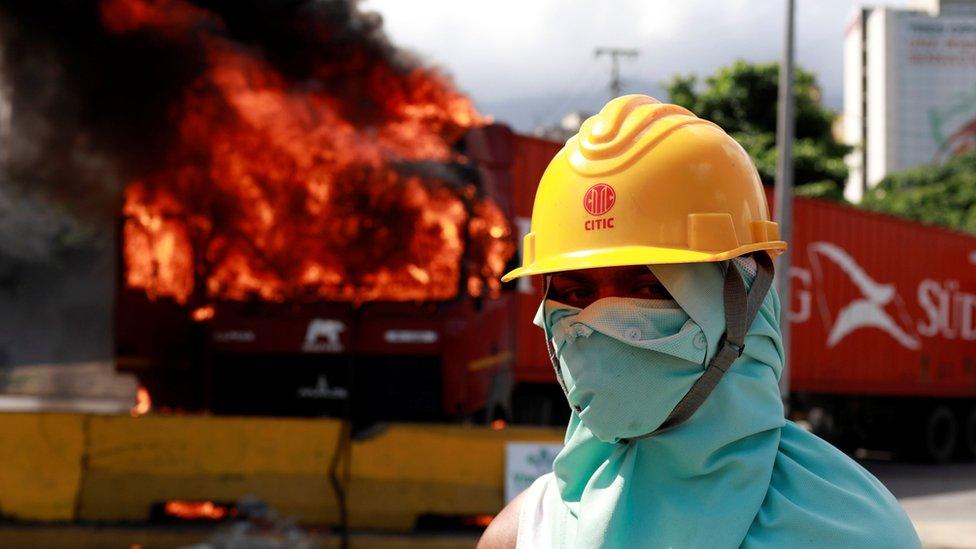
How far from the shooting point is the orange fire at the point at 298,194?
10117mm

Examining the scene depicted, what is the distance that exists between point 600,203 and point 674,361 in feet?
0.87

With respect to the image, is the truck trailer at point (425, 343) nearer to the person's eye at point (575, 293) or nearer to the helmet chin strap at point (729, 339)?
the person's eye at point (575, 293)

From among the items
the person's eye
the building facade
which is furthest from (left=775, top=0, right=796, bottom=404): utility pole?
the building facade

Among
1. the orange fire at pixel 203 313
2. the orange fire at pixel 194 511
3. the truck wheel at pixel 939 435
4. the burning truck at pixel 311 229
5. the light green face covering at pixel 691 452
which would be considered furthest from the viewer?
the truck wheel at pixel 939 435

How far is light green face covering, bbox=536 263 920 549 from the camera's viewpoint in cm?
165

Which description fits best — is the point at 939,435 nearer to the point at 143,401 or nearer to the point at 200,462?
the point at 143,401

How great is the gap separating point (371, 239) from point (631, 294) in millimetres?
8637

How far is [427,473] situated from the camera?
948 cm

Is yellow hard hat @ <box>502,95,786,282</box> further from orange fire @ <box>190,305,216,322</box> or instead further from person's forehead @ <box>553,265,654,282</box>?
orange fire @ <box>190,305,216,322</box>

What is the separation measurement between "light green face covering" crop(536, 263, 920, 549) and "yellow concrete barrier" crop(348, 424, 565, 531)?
7698mm

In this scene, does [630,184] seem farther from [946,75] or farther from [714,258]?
[946,75]

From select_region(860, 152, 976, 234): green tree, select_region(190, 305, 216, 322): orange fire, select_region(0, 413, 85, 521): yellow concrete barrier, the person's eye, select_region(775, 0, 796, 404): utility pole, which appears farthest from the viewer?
select_region(860, 152, 976, 234): green tree

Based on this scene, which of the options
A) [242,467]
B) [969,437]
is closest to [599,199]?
[242,467]

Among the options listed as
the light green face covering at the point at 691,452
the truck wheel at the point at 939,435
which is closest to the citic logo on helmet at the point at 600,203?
the light green face covering at the point at 691,452
